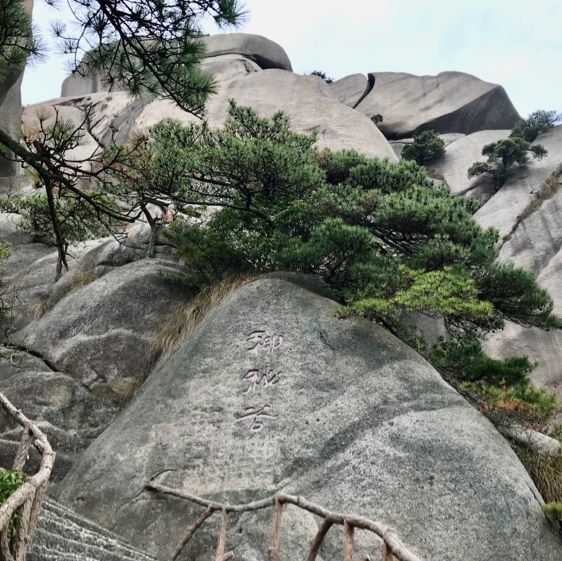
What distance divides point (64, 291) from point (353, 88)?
52.3 ft

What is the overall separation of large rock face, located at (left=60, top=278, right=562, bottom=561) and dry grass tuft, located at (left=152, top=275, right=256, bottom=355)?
897 mm

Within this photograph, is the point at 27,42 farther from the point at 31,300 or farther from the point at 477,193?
the point at 477,193

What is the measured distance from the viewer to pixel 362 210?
789 centimetres

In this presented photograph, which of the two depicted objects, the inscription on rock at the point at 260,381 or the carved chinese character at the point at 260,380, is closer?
the inscription on rock at the point at 260,381

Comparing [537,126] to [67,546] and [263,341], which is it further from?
[67,546]

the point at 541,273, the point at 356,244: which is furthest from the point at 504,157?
the point at 356,244

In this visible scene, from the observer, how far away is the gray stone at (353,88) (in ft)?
72.4

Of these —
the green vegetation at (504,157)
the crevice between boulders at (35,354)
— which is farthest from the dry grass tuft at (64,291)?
the green vegetation at (504,157)

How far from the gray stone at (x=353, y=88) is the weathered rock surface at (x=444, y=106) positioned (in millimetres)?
516

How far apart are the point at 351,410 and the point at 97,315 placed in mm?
4135

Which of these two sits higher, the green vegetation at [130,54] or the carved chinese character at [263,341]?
the green vegetation at [130,54]

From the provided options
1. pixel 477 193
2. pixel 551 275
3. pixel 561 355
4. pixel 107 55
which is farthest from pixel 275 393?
pixel 477 193

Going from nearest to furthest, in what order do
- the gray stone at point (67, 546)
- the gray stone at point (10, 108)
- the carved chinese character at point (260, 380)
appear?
the gray stone at point (67, 546) → the carved chinese character at point (260, 380) → the gray stone at point (10, 108)

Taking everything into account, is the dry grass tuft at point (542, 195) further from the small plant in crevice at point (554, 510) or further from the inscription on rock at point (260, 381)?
the small plant in crevice at point (554, 510)
